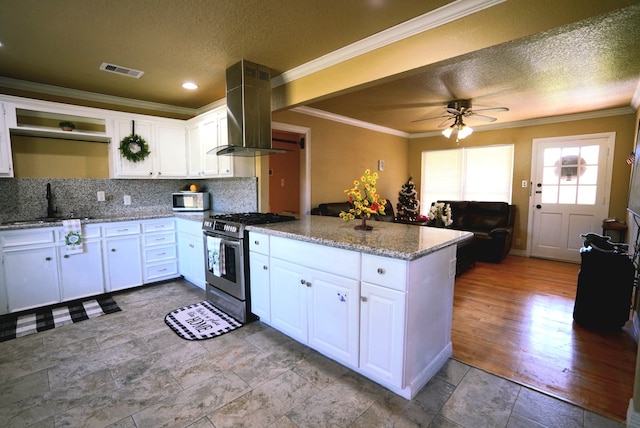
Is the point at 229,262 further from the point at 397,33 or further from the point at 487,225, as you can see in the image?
the point at 487,225

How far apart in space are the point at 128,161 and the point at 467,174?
6.21m

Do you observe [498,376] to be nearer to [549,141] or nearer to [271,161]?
[271,161]

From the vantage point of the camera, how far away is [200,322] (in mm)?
2904

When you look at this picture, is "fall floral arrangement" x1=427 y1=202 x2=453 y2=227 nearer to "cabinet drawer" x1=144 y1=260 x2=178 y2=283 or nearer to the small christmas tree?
the small christmas tree

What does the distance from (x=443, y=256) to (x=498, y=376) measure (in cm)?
94

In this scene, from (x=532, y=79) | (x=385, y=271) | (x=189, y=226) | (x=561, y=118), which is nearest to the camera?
(x=385, y=271)

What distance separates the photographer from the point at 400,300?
5.78 feet

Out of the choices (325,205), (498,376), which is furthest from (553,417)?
(325,205)

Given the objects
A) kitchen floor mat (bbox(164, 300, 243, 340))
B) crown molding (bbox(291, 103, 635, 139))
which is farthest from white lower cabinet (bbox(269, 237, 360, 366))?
crown molding (bbox(291, 103, 635, 139))

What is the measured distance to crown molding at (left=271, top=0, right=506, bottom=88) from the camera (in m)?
1.91

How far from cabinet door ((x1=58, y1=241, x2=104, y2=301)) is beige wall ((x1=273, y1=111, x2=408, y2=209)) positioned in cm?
278

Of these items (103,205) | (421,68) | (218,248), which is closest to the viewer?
(421,68)

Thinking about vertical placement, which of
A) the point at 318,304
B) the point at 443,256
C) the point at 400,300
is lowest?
the point at 318,304

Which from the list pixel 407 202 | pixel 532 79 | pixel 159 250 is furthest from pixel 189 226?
pixel 532 79
